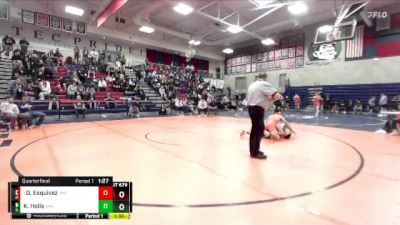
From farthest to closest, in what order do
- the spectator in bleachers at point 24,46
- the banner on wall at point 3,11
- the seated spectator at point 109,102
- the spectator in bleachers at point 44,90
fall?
the spectator in bleachers at point 24,46 < the banner on wall at point 3,11 < the seated spectator at point 109,102 < the spectator in bleachers at point 44,90

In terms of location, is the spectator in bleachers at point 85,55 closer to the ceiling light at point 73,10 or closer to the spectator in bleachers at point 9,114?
the ceiling light at point 73,10

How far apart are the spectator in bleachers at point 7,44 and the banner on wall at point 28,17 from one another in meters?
1.40

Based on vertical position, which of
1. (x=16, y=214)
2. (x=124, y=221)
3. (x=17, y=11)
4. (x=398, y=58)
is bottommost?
(x=124, y=221)

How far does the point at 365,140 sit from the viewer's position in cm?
630

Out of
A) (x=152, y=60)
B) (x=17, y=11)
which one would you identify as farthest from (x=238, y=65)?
(x=17, y=11)

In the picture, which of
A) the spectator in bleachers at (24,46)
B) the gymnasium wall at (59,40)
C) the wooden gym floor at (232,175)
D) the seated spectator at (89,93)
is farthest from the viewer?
the gymnasium wall at (59,40)

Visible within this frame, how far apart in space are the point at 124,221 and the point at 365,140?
6404 millimetres

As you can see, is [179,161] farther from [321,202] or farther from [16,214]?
[16,214]

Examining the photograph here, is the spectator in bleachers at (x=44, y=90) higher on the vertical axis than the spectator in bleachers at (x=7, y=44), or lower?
lower

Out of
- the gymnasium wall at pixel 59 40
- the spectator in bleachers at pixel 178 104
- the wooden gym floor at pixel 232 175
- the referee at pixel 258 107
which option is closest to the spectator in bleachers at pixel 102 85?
the spectator in bleachers at pixel 178 104

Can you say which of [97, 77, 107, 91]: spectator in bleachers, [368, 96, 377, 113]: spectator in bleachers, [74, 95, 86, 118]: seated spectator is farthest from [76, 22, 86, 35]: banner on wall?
[368, 96, 377, 113]: spectator in bleachers

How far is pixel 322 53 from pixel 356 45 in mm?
2721
